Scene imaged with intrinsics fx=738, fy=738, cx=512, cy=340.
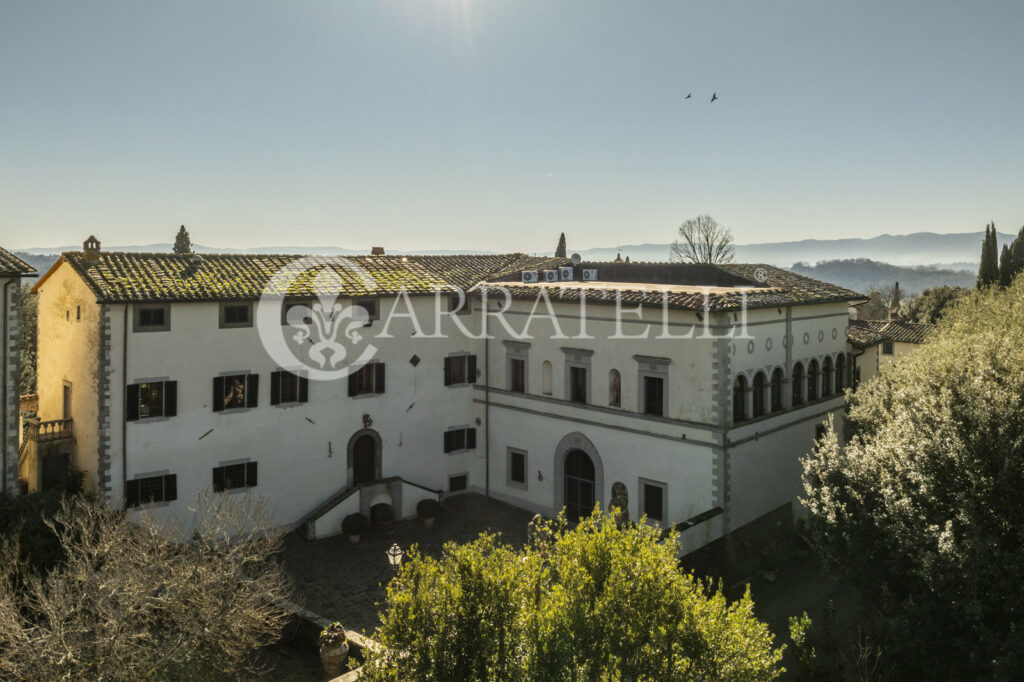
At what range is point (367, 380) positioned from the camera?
25453mm

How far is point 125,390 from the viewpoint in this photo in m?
20.6

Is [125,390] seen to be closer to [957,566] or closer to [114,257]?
[114,257]

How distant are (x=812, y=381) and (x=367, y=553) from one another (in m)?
16.0

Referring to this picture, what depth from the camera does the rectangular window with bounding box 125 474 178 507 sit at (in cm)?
2070

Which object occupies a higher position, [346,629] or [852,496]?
[852,496]

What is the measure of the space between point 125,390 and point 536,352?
12.9 metres

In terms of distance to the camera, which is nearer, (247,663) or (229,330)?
(247,663)

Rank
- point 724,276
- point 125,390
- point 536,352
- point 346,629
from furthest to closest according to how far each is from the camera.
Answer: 1. point 724,276
2. point 536,352
3. point 125,390
4. point 346,629

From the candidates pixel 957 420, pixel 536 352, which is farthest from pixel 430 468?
pixel 957 420

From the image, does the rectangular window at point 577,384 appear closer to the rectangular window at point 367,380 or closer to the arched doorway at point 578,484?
the arched doorway at point 578,484

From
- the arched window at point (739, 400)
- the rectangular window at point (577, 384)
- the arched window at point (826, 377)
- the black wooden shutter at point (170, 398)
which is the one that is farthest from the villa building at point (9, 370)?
the arched window at point (826, 377)

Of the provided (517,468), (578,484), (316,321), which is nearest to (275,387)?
(316,321)

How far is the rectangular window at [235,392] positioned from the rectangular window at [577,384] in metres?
10.1

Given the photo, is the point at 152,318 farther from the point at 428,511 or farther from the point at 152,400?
the point at 428,511
